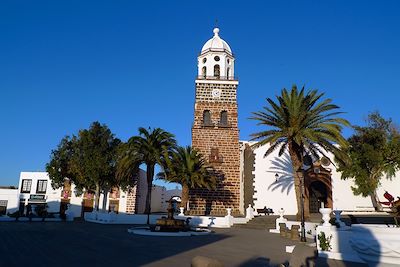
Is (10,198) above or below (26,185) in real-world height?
below

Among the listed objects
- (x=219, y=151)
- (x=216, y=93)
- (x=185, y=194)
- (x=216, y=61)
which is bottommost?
(x=185, y=194)

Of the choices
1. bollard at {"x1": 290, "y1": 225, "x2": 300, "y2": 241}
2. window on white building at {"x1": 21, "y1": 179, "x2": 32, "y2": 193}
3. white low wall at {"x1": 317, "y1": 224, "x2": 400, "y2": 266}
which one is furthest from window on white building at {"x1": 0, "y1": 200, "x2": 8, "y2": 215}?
white low wall at {"x1": 317, "y1": 224, "x2": 400, "y2": 266}

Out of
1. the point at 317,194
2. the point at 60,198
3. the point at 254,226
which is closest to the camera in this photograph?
the point at 254,226

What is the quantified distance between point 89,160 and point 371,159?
2444 cm

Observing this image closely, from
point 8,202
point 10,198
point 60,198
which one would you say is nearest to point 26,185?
point 10,198

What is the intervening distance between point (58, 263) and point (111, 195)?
97.8ft

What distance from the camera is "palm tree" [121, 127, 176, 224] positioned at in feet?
77.9

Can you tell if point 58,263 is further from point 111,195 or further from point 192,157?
point 111,195

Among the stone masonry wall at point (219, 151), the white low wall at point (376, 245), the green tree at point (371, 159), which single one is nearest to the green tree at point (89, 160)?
the stone masonry wall at point (219, 151)

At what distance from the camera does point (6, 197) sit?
129 feet

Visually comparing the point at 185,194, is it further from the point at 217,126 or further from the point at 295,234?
the point at 295,234

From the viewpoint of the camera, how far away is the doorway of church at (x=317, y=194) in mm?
28641

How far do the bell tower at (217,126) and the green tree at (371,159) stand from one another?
32.4ft

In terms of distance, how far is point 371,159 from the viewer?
26312 millimetres
